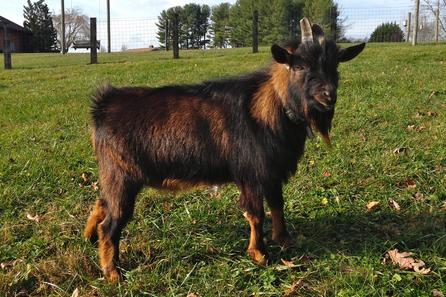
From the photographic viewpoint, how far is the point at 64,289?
147 inches

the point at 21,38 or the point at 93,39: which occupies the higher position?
the point at 21,38

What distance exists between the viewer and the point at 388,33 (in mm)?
33562

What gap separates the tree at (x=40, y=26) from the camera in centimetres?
6116

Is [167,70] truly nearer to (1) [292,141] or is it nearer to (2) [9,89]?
(2) [9,89]

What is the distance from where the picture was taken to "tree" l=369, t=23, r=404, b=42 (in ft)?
107

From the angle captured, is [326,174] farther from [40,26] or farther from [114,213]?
[40,26]

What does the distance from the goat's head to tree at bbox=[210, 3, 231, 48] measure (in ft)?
169

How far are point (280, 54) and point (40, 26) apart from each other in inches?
2660

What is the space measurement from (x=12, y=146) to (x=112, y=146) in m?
3.42

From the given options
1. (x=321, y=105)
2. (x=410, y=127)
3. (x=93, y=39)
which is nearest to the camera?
(x=321, y=105)

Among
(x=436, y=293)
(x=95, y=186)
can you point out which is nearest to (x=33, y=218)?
(x=95, y=186)

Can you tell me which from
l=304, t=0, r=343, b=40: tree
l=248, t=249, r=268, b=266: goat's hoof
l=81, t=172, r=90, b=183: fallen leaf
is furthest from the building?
l=248, t=249, r=268, b=266: goat's hoof

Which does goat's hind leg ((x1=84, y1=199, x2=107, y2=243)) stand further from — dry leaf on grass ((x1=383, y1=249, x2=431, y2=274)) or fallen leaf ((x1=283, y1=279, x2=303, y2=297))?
dry leaf on grass ((x1=383, y1=249, x2=431, y2=274))

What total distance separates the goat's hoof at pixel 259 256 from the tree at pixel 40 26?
60764 millimetres
